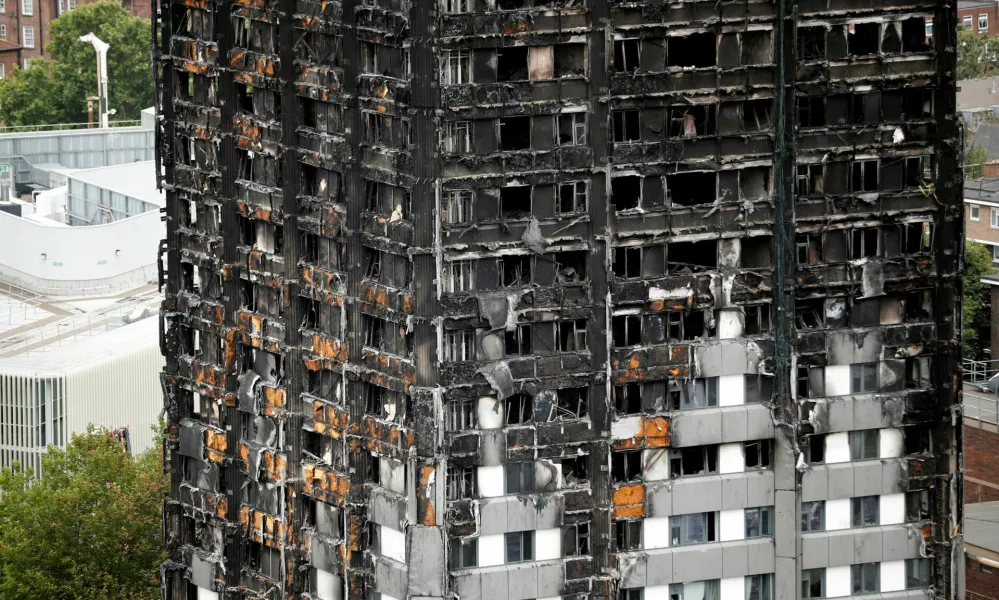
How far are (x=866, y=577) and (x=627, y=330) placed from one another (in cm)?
2124

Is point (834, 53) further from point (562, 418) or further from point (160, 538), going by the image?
point (160, 538)

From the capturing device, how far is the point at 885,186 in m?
149

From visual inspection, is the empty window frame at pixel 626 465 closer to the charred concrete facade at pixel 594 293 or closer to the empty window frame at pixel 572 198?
the charred concrete facade at pixel 594 293

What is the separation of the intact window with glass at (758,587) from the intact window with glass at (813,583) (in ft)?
6.74

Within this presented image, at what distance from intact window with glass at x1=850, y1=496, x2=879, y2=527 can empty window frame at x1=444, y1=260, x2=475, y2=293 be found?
88.3ft

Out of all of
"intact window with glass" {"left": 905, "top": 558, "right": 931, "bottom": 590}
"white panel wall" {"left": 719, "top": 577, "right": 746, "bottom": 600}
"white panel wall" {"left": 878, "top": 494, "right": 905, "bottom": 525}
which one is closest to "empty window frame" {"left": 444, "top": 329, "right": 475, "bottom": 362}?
"white panel wall" {"left": 719, "top": 577, "right": 746, "bottom": 600}

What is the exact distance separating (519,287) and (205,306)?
24047mm

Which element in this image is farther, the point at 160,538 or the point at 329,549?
the point at 160,538

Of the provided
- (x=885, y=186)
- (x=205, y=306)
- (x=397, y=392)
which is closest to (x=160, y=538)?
(x=205, y=306)

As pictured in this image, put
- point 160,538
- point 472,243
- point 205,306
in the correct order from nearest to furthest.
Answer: point 472,243
point 205,306
point 160,538

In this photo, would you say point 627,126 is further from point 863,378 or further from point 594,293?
point 863,378

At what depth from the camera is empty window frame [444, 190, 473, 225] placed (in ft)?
465

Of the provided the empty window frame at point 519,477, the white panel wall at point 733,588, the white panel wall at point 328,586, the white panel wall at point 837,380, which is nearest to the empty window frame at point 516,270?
the empty window frame at point 519,477

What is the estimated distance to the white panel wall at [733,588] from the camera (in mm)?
149750
